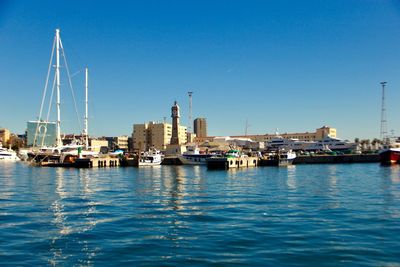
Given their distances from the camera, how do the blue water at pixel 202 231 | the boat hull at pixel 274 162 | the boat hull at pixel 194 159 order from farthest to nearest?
the boat hull at pixel 194 159
the boat hull at pixel 274 162
the blue water at pixel 202 231

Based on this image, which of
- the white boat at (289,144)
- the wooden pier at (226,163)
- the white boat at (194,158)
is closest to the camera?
the wooden pier at (226,163)

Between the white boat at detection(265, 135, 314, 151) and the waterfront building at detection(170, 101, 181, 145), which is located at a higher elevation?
the waterfront building at detection(170, 101, 181, 145)

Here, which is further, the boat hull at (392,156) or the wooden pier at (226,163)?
the boat hull at (392,156)

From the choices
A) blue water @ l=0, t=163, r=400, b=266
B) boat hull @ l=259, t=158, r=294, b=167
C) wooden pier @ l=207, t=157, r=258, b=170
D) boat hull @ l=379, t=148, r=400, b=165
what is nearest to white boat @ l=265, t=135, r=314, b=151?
boat hull @ l=259, t=158, r=294, b=167

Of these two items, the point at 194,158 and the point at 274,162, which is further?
the point at 194,158

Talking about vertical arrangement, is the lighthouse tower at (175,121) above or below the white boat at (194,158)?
above

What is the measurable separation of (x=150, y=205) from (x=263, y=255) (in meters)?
12.8

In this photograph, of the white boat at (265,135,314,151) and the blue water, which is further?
the white boat at (265,135,314,151)

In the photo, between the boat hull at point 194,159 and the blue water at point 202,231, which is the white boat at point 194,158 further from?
the blue water at point 202,231

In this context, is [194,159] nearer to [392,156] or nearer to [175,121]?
[175,121]

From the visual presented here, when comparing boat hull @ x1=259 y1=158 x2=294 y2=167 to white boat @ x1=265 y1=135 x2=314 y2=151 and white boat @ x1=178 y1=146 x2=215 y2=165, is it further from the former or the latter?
white boat @ x1=265 y1=135 x2=314 y2=151

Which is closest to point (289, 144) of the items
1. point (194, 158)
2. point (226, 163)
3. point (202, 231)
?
point (194, 158)

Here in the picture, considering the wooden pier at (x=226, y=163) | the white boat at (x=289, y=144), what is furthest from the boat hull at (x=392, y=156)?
the white boat at (x=289, y=144)

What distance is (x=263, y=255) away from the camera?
13.0 metres
